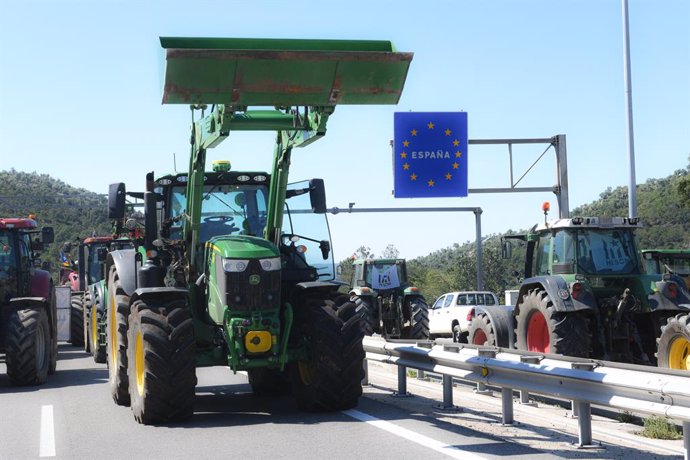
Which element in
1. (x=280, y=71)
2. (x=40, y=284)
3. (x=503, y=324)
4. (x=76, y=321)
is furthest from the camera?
(x=76, y=321)

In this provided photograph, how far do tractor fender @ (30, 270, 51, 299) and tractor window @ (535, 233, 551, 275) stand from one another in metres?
8.30

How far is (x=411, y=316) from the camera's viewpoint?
24.2 metres

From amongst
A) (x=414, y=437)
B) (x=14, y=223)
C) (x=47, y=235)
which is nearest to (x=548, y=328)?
(x=414, y=437)

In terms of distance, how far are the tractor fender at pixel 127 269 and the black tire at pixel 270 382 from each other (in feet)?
5.97

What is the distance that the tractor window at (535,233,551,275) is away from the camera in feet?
50.9

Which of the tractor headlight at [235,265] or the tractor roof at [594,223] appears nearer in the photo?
the tractor headlight at [235,265]

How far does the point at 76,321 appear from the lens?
26.6 metres

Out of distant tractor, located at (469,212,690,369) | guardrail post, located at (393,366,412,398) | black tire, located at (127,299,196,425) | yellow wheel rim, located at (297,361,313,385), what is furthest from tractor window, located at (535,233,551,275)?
black tire, located at (127,299,196,425)

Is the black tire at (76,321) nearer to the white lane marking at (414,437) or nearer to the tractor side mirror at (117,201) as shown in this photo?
the tractor side mirror at (117,201)

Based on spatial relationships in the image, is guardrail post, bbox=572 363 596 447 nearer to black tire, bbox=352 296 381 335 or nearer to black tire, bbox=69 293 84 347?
black tire, bbox=352 296 381 335

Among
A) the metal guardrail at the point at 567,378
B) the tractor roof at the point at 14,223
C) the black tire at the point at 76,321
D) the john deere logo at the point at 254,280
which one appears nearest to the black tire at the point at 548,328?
the metal guardrail at the point at 567,378

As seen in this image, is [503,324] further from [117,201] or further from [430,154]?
[430,154]

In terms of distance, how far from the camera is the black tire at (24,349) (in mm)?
15516

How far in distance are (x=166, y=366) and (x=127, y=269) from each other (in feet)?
9.55
